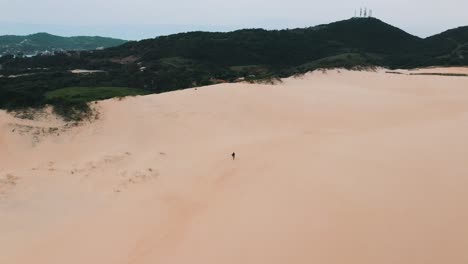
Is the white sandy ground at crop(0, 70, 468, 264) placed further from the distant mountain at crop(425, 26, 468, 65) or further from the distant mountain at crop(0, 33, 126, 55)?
the distant mountain at crop(0, 33, 126, 55)

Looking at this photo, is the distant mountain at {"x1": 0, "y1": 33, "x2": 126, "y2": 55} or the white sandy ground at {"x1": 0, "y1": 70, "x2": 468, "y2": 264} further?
the distant mountain at {"x1": 0, "y1": 33, "x2": 126, "y2": 55}

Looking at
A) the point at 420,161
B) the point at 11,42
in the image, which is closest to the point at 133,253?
the point at 420,161

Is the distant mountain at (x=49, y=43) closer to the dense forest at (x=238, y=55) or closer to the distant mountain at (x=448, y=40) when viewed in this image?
the dense forest at (x=238, y=55)

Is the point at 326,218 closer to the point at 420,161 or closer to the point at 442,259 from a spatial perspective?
the point at 442,259

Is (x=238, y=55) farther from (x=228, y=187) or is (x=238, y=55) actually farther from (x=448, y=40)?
(x=228, y=187)

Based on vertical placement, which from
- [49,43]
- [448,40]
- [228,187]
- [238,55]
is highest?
[49,43]

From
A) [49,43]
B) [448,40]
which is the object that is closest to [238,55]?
[448,40]

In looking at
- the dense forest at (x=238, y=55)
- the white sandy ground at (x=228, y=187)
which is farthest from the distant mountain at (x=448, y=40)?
the white sandy ground at (x=228, y=187)

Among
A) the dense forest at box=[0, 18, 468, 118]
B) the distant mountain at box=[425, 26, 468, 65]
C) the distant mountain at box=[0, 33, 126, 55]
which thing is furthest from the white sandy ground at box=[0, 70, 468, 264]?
the distant mountain at box=[0, 33, 126, 55]
